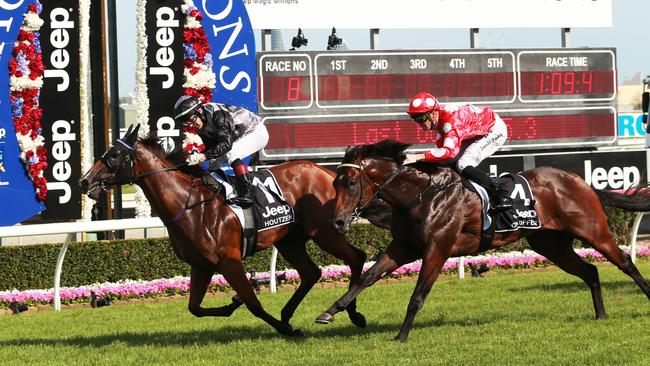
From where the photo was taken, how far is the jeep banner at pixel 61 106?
11.4 m

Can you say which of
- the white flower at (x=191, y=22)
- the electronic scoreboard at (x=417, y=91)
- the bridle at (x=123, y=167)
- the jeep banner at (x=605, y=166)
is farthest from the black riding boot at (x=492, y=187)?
the jeep banner at (x=605, y=166)

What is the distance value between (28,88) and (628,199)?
631 cm

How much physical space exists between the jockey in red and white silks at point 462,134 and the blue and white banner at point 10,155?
5.64 meters

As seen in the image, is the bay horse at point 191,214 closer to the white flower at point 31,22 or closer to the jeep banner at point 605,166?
the white flower at point 31,22

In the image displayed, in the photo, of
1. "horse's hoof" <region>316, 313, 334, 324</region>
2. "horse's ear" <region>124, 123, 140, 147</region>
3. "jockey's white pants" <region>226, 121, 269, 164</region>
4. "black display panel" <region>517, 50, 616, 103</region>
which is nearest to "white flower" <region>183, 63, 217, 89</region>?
"black display panel" <region>517, 50, 616, 103</region>

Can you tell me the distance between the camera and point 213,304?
380 inches

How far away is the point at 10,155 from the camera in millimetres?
11383

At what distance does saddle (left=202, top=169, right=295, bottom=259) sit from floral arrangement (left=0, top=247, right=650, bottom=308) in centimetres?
338

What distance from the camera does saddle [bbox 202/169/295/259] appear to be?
7.07 m

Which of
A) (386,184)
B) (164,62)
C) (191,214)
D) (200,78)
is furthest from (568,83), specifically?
(191,214)

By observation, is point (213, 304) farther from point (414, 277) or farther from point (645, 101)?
point (645, 101)

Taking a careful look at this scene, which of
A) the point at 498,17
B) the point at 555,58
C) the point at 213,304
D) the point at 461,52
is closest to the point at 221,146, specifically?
the point at 213,304

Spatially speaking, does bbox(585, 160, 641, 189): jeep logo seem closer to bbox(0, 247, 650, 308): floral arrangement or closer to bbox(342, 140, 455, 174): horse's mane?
bbox(0, 247, 650, 308): floral arrangement

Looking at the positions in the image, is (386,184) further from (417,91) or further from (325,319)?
(417,91)
